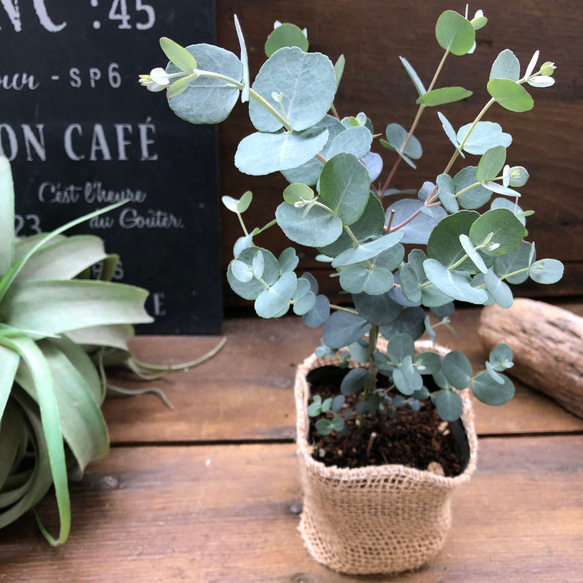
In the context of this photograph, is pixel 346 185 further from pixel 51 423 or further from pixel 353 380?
pixel 51 423

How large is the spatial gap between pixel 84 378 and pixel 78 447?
87 mm

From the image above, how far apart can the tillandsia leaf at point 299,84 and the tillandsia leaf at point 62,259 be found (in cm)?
40

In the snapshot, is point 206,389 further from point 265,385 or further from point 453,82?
point 453,82

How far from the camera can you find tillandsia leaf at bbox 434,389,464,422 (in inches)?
15.9

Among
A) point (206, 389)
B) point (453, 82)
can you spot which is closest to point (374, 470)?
point (206, 389)

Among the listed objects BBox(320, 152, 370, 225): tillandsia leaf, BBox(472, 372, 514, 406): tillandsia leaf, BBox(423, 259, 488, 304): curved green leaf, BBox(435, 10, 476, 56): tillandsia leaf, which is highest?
BBox(435, 10, 476, 56): tillandsia leaf

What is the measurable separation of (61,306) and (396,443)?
0.35 m

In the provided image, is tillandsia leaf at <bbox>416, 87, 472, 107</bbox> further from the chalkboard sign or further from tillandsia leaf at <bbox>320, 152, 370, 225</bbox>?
the chalkboard sign

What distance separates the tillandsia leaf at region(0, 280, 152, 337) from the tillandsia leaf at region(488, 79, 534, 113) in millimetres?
408

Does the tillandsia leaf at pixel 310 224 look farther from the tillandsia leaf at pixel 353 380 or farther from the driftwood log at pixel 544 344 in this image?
the driftwood log at pixel 544 344

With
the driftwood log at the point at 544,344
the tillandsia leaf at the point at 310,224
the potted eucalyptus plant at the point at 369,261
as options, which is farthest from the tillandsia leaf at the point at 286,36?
the driftwood log at the point at 544,344

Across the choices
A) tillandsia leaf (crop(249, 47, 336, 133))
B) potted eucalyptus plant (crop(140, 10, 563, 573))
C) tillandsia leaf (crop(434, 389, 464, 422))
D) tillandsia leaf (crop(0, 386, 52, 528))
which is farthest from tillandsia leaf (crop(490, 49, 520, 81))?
tillandsia leaf (crop(0, 386, 52, 528))

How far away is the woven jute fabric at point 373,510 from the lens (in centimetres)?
39

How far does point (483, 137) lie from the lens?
0.32 meters
